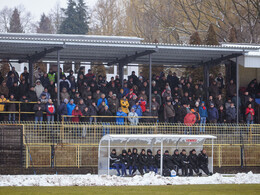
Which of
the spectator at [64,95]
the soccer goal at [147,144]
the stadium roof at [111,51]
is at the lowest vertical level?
the soccer goal at [147,144]

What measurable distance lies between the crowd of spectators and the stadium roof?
4.36 feet

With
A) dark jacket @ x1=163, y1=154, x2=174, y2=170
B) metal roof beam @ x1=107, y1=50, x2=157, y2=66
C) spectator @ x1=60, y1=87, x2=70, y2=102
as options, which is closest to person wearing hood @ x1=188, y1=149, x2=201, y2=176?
dark jacket @ x1=163, y1=154, x2=174, y2=170

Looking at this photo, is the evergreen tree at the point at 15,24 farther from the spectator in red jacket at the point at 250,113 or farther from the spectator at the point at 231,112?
the spectator in red jacket at the point at 250,113

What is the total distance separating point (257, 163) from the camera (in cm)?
2361

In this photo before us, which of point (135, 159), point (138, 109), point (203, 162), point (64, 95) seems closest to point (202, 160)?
point (203, 162)

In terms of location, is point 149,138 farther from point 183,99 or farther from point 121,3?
point 121,3

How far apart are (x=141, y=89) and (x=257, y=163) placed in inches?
286

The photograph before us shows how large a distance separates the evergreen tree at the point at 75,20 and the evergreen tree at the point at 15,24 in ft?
21.8

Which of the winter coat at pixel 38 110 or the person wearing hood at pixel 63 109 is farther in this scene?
the person wearing hood at pixel 63 109

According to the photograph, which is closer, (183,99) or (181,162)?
(181,162)

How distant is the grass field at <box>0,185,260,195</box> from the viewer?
15.7m

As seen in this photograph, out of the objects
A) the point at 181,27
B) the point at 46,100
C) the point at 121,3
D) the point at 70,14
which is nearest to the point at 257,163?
the point at 46,100

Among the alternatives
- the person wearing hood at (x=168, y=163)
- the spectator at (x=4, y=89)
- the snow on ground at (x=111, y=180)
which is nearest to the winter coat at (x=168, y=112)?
the person wearing hood at (x=168, y=163)

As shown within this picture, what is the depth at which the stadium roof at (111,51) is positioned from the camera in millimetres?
24547
